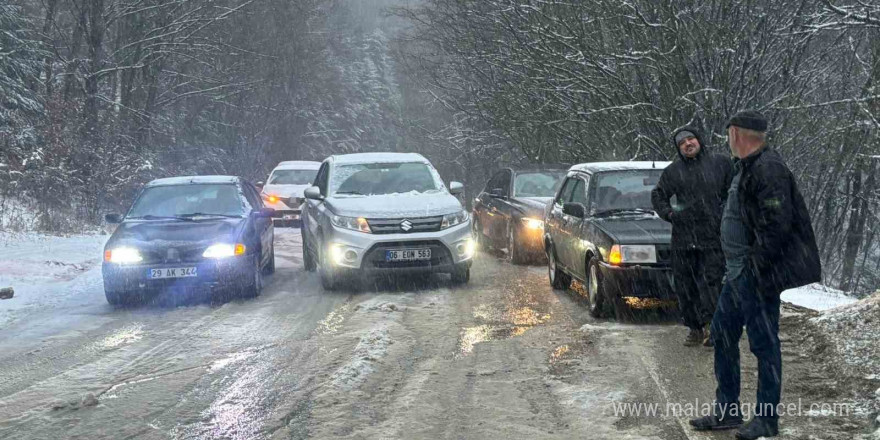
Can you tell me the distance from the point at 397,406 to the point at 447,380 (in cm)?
78

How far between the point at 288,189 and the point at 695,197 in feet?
55.5

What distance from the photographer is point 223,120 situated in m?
44.3

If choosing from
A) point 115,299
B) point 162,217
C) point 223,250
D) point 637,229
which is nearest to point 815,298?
point 637,229

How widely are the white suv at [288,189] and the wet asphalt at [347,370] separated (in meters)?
12.4

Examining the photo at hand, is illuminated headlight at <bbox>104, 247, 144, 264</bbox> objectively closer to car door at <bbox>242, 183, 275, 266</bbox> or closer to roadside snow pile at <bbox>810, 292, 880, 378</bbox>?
car door at <bbox>242, 183, 275, 266</bbox>

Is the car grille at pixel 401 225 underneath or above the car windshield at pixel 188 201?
underneath

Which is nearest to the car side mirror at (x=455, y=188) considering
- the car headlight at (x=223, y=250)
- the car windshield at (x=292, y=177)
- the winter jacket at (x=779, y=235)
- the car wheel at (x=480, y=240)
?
the car headlight at (x=223, y=250)

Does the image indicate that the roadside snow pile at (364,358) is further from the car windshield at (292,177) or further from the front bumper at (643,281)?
the car windshield at (292,177)

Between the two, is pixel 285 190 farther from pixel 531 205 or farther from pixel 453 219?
pixel 453 219

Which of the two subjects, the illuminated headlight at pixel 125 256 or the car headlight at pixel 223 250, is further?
the car headlight at pixel 223 250

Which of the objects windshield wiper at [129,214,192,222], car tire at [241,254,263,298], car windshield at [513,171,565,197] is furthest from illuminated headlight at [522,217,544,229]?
windshield wiper at [129,214,192,222]

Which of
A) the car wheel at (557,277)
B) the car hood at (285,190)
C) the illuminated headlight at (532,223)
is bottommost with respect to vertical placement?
the car wheel at (557,277)

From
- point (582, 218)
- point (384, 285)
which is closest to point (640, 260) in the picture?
point (582, 218)

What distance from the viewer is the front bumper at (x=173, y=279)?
32.7 feet
